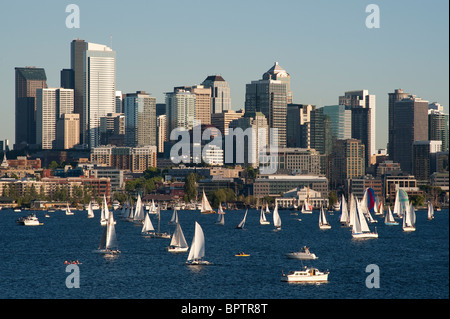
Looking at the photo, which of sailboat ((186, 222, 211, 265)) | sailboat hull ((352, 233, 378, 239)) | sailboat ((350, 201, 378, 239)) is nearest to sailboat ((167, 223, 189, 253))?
sailboat ((186, 222, 211, 265))

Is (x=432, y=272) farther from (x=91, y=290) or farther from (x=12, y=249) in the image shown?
(x=12, y=249)

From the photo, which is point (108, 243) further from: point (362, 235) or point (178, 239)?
point (362, 235)

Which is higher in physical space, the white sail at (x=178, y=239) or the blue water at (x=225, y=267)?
the white sail at (x=178, y=239)

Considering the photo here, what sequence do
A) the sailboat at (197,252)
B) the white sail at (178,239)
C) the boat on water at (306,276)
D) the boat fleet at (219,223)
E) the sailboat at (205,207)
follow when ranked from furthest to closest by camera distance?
1. the sailboat at (205,207)
2. the white sail at (178,239)
3. the sailboat at (197,252)
4. the boat fleet at (219,223)
5. the boat on water at (306,276)

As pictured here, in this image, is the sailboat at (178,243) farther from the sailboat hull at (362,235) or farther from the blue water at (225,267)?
the sailboat hull at (362,235)

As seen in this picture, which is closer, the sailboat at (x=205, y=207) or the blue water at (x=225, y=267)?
the blue water at (x=225, y=267)

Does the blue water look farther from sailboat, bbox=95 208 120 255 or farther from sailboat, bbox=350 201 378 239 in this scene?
sailboat, bbox=350 201 378 239

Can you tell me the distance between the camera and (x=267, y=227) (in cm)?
14200

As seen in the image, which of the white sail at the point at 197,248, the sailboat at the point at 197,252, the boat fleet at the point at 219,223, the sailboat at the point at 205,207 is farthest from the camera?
the sailboat at the point at 205,207

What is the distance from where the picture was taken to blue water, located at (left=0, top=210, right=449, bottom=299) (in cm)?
5903

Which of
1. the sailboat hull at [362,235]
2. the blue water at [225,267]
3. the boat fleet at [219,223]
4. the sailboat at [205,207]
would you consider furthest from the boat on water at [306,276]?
the sailboat at [205,207]

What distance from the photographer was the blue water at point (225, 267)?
59.0 m

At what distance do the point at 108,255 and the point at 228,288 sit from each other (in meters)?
24.7
